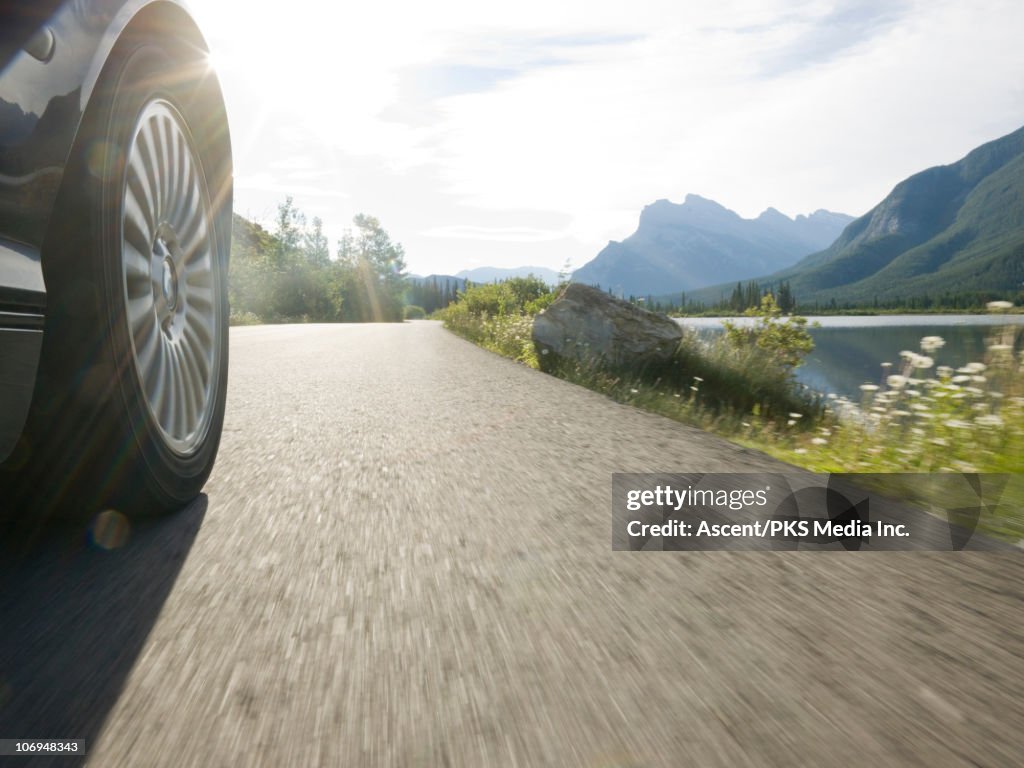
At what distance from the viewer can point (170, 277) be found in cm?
249

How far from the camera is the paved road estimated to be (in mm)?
1151

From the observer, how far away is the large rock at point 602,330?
1154cm

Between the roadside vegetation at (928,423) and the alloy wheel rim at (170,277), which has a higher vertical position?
the alloy wheel rim at (170,277)

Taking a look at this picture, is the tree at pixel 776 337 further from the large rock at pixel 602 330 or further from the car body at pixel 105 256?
the car body at pixel 105 256

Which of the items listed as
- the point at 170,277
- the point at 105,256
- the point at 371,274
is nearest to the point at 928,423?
the point at 170,277

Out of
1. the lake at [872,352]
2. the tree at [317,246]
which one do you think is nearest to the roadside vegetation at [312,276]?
the tree at [317,246]

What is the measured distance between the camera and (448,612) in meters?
1.66

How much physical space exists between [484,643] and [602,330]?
10.8 meters

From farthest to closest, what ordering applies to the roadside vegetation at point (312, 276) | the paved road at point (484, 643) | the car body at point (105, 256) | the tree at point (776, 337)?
the roadside vegetation at point (312, 276), the tree at point (776, 337), the car body at point (105, 256), the paved road at point (484, 643)

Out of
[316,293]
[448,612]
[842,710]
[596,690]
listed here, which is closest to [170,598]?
[448,612]

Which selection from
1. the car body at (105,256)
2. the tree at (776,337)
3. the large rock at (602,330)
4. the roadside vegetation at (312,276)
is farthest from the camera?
the roadside vegetation at (312,276)

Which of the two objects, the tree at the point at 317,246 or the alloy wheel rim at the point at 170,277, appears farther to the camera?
the tree at the point at 317,246

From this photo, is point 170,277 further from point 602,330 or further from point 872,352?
point 872,352

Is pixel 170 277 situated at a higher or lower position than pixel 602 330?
higher
